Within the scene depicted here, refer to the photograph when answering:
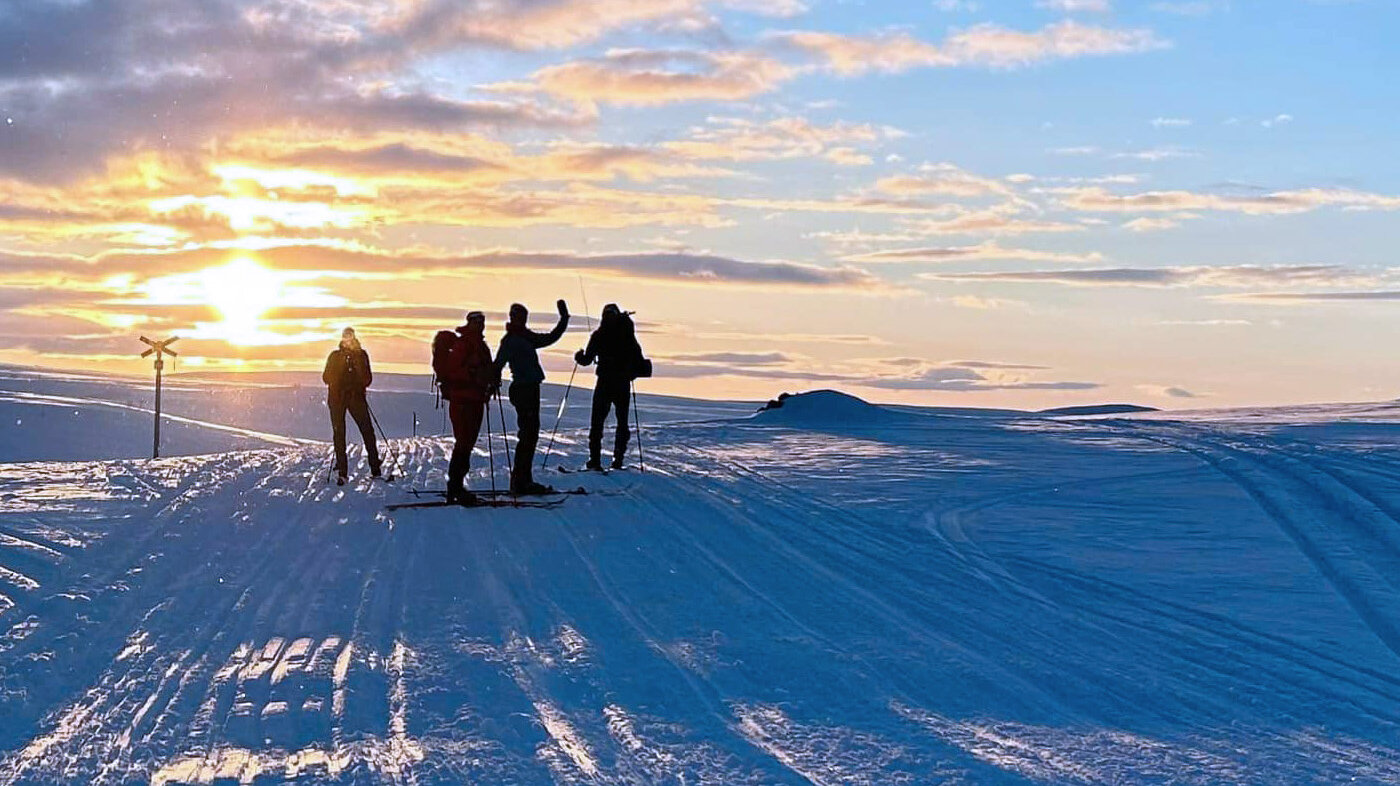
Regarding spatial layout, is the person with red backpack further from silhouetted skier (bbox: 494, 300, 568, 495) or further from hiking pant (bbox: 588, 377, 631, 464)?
hiking pant (bbox: 588, 377, 631, 464)

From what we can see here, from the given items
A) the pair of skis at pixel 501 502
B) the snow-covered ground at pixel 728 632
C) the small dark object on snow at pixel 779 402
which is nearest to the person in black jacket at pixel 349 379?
the snow-covered ground at pixel 728 632

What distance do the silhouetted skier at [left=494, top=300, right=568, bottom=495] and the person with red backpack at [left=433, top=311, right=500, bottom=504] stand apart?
34cm

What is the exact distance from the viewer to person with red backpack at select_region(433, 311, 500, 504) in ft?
49.3

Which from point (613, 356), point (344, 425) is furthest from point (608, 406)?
point (344, 425)

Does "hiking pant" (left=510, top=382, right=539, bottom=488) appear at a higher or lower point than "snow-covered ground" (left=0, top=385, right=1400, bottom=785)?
higher

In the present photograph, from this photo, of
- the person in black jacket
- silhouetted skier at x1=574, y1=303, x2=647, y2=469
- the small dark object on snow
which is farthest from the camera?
the small dark object on snow

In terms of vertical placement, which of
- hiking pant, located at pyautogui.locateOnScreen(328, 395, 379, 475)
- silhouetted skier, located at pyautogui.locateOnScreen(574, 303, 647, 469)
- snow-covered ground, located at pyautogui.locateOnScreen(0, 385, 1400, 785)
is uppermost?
silhouetted skier, located at pyautogui.locateOnScreen(574, 303, 647, 469)

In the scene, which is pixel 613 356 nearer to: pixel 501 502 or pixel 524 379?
pixel 524 379

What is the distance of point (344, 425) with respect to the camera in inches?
746

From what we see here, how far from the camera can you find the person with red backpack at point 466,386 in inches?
592

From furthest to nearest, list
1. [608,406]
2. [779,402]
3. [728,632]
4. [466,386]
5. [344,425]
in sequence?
[779,402] < [344,425] < [608,406] < [466,386] < [728,632]

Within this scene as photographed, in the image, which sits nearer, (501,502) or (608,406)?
(501,502)

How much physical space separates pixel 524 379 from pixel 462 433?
929mm

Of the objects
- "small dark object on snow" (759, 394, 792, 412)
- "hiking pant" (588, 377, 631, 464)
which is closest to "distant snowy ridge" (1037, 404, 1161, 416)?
"small dark object on snow" (759, 394, 792, 412)
